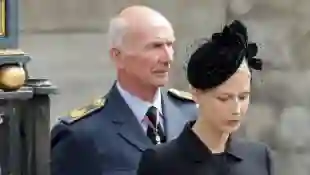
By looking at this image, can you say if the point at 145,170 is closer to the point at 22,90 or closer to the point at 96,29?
the point at 22,90

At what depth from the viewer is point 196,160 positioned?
4.48ft

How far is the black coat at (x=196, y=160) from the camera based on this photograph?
1363 mm

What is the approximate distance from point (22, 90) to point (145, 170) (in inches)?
9.3

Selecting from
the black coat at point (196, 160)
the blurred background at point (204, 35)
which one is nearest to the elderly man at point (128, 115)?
the black coat at point (196, 160)

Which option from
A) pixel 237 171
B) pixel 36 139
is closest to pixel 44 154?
pixel 36 139

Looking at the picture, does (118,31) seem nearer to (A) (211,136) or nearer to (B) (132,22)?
(B) (132,22)

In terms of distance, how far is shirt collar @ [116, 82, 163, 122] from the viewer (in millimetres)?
1830

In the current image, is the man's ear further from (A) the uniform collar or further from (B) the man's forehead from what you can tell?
(A) the uniform collar

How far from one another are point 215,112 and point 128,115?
1.67 feet

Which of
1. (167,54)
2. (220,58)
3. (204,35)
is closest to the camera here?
(220,58)

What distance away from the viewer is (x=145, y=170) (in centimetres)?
139

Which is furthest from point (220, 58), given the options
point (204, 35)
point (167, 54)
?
point (204, 35)

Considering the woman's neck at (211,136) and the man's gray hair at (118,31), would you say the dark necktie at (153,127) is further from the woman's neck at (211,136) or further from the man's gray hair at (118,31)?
the woman's neck at (211,136)

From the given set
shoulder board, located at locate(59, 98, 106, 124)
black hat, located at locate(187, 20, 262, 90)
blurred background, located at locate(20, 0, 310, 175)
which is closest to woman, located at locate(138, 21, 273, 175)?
black hat, located at locate(187, 20, 262, 90)
